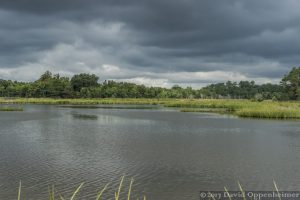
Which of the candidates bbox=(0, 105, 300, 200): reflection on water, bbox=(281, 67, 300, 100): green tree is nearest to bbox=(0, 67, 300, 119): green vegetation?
bbox=(281, 67, 300, 100): green tree

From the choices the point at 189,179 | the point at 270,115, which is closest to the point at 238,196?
the point at 189,179

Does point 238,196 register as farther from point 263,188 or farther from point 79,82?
point 79,82

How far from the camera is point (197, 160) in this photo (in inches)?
Result: 779

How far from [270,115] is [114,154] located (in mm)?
38189

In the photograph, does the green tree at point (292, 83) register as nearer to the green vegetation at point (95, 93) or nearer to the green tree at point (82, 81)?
the green vegetation at point (95, 93)

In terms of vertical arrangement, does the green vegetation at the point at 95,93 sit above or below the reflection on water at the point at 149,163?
above

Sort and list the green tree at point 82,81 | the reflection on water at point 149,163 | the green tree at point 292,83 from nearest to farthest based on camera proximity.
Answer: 1. the reflection on water at point 149,163
2. the green tree at point 292,83
3. the green tree at point 82,81

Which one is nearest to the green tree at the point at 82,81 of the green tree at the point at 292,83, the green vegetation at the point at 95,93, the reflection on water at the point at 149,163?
the green vegetation at the point at 95,93

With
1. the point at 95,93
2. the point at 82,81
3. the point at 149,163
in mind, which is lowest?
the point at 149,163

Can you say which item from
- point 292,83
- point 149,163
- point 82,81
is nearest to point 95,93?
point 82,81

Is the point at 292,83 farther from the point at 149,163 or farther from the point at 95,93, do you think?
the point at 149,163

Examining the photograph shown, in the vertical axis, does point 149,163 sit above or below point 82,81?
below

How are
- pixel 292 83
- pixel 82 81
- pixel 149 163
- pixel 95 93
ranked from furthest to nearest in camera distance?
pixel 82 81 < pixel 95 93 < pixel 292 83 < pixel 149 163

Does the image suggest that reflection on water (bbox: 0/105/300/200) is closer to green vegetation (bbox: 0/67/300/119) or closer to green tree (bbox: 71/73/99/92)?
green vegetation (bbox: 0/67/300/119)
